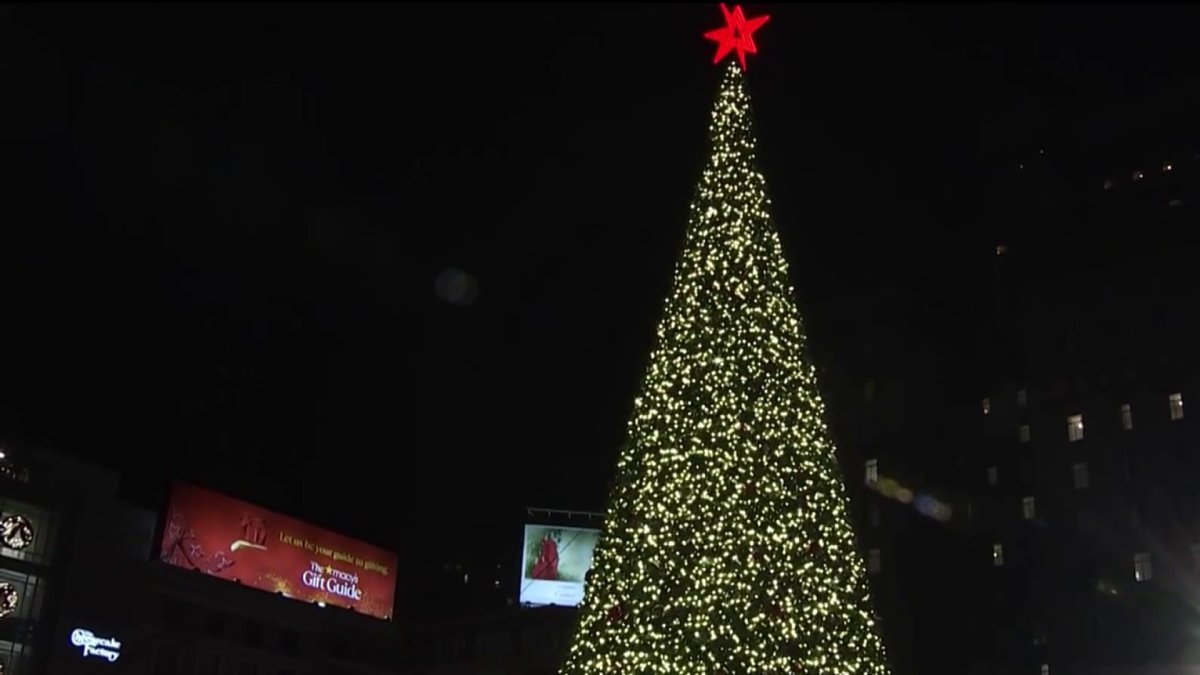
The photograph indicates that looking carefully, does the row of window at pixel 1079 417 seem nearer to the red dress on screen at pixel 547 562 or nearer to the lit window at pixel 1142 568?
the lit window at pixel 1142 568

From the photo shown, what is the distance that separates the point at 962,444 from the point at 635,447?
3898cm

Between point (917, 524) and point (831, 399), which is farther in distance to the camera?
point (831, 399)

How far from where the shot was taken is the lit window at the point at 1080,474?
44.1 metres

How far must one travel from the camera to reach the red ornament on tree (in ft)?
60.4

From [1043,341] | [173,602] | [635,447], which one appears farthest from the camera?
[1043,341]

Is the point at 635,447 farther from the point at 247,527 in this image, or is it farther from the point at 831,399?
the point at 831,399

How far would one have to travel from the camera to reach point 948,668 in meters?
48.5

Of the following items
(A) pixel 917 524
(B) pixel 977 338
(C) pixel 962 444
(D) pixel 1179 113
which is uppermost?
(D) pixel 1179 113

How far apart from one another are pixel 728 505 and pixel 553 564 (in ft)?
113

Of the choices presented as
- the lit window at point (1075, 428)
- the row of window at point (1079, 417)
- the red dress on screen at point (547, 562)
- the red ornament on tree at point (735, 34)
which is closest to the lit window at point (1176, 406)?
the row of window at point (1079, 417)

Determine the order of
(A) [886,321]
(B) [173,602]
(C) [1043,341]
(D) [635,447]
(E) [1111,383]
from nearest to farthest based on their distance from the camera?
1. (D) [635,447]
2. (B) [173,602]
3. (E) [1111,383]
4. (C) [1043,341]
5. (A) [886,321]

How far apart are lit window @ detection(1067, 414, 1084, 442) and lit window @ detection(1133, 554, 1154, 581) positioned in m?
5.80

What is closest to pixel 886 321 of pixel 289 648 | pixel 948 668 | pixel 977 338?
pixel 977 338

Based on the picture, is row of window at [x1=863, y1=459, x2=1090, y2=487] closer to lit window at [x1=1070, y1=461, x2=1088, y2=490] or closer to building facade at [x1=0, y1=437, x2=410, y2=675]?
lit window at [x1=1070, y1=461, x2=1088, y2=490]
